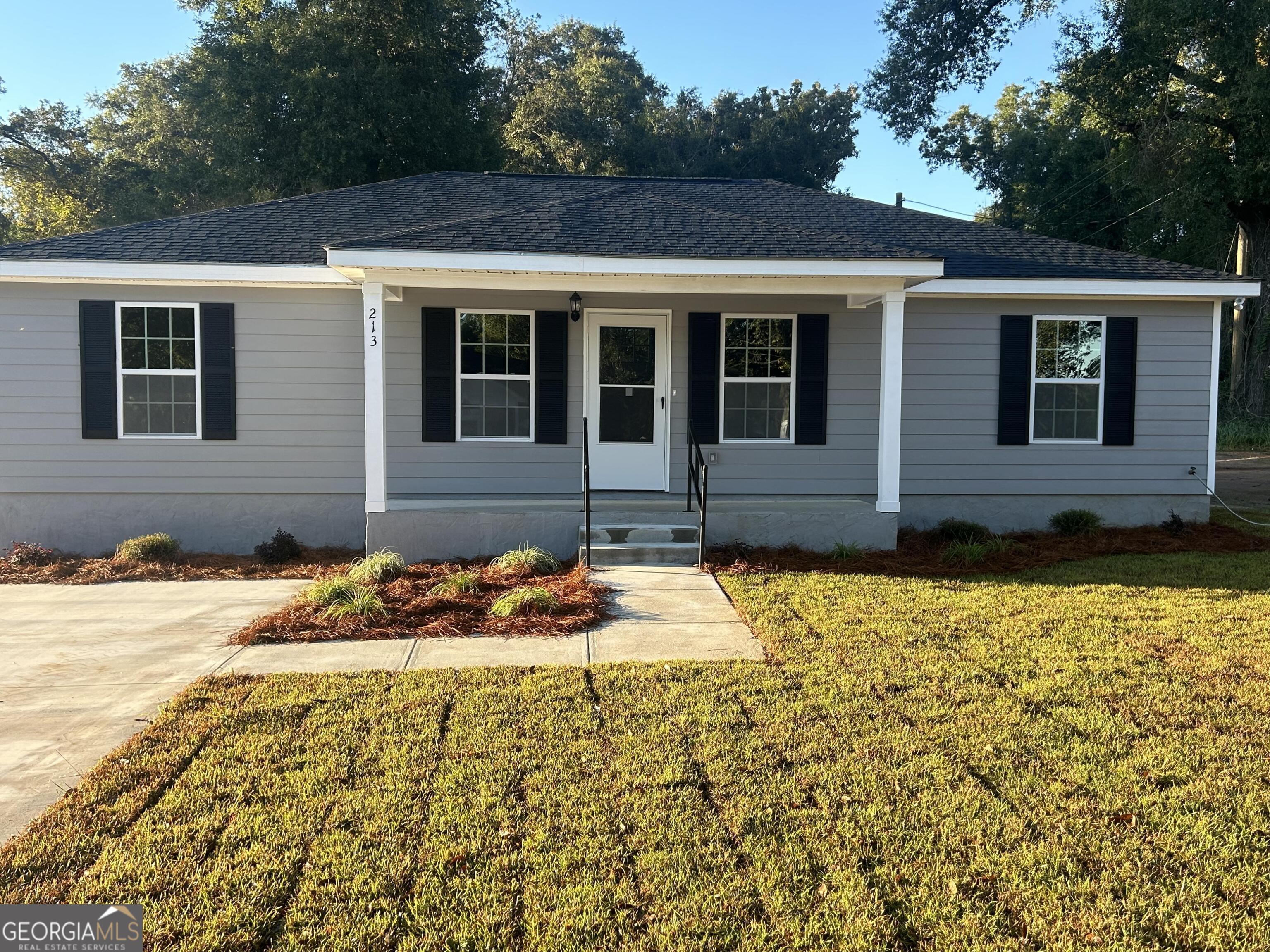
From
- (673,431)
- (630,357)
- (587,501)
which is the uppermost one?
(630,357)

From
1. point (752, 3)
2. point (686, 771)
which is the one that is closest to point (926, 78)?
point (752, 3)

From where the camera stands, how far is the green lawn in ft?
8.51

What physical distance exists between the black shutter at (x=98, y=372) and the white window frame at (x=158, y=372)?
0.04m

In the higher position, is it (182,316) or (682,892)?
(182,316)

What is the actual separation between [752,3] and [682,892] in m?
21.7

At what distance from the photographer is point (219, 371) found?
9.04m

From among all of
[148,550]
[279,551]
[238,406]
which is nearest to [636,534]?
[279,551]

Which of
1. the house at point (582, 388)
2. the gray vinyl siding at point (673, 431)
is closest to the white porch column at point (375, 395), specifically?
the house at point (582, 388)

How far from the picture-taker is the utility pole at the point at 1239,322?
21.2 m

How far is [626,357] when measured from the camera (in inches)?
378

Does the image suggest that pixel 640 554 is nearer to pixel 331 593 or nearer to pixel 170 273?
pixel 331 593

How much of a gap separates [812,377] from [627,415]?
2.11m

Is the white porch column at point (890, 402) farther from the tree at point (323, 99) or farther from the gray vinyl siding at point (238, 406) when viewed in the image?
the tree at point (323, 99)

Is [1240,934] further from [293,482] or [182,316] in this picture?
[182,316]
